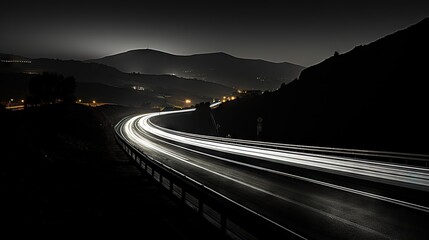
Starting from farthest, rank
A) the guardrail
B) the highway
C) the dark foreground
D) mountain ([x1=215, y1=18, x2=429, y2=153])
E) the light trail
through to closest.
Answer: mountain ([x1=215, y1=18, x2=429, y2=153]) < the light trail < the highway < the dark foreground < the guardrail

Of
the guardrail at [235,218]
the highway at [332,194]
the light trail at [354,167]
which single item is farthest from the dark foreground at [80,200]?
the light trail at [354,167]

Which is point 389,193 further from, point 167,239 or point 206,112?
point 206,112

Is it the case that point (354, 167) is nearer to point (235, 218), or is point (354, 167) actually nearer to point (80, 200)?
point (235, 218)

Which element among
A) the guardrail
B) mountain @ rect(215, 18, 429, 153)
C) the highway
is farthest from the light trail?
mountain @ rect(215, 18, 429, 153)

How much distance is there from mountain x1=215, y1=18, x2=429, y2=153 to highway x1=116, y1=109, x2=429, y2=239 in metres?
20.1

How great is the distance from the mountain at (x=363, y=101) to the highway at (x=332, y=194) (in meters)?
20.1

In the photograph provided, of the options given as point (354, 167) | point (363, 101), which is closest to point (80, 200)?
point (354, 167)

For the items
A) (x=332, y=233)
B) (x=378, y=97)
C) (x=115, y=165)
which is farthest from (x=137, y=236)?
(x=378, y=97)

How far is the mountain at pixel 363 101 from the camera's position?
1549 inches

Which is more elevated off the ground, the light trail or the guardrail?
the guardrail

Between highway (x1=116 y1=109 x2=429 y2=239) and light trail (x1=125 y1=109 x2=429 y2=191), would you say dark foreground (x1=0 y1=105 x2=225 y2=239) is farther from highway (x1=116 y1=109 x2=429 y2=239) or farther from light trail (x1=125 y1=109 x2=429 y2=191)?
light trail (x1=125 y1=109 x2=429 y2=191)

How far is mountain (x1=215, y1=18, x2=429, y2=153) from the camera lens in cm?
3934

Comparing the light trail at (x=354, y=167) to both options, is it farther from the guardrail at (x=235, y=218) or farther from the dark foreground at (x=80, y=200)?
the dark foreground at (x=80, y=200)

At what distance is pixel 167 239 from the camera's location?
755cm
